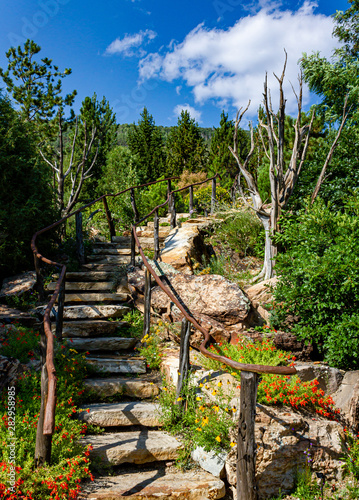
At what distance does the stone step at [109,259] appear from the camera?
721 cm

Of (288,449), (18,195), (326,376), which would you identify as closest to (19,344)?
(288,449)

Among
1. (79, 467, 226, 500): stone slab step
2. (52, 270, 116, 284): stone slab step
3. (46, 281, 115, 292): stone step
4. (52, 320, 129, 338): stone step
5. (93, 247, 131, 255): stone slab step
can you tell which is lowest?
(79, 467, 226, 500): stone slab step

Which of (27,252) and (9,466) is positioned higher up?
(27,252)

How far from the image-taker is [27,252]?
244 inches

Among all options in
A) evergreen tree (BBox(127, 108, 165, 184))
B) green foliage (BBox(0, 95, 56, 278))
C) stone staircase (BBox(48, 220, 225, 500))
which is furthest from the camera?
evergreen tree (BBox(127, 108, 165, 184))

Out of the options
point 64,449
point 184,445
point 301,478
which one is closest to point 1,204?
point 64,449

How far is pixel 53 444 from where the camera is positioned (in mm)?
2713

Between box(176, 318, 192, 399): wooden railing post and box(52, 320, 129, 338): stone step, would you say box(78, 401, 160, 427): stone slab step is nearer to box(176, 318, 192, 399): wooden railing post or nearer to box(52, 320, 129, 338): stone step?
box(176, 318, 192, 399): wooden railing post

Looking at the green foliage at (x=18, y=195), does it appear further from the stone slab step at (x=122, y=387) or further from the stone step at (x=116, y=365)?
the stone slab step at (x=122, y=387)

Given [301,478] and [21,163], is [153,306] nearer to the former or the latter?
[301,478]

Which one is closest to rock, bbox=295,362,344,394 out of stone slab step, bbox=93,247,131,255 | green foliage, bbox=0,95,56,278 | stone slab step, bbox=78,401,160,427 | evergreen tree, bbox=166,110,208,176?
stone slab step, bbox=78,401,160,427

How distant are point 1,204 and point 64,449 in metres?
4.47

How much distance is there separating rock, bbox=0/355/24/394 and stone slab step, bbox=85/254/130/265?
374 cm

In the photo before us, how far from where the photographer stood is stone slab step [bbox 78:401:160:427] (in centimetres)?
331
